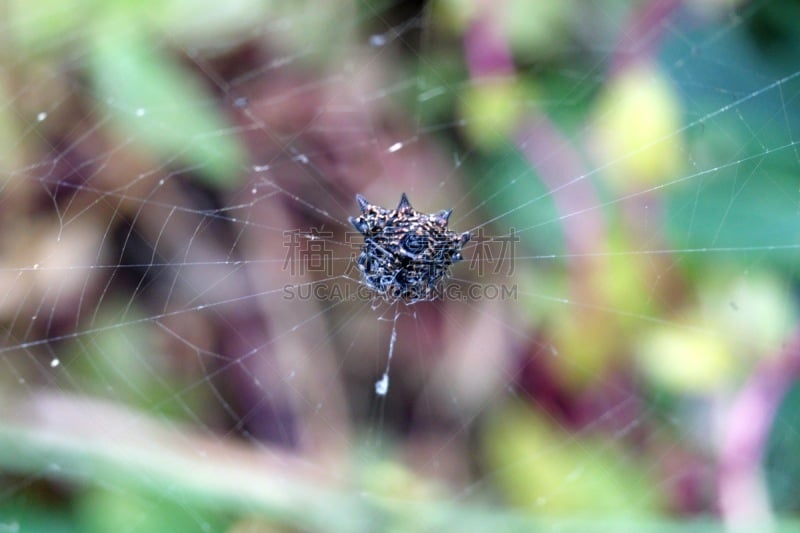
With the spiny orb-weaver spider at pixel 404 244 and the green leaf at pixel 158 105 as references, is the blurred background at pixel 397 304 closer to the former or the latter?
the green leaf at pixel 158 105

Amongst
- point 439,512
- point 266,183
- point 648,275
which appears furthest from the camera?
point 266,183

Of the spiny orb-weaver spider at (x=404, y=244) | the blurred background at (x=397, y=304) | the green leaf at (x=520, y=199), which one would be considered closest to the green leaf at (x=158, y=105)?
the blurred background at (x=397, y=304)

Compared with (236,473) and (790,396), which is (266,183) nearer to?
(236,473)

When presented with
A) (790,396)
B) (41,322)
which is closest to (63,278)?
(41,322)

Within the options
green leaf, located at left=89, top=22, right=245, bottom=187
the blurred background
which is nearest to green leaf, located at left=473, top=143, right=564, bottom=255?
the blurred background

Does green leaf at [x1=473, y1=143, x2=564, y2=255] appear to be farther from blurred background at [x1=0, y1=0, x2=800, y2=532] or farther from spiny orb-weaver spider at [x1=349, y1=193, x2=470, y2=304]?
spiny orb-weaver spider at [x1=349, y1=193, x2=470, y2=304]
